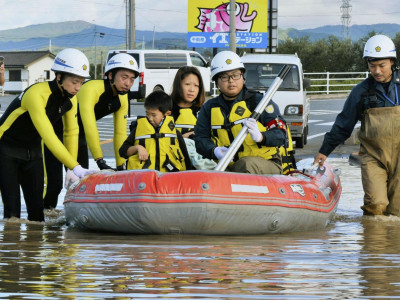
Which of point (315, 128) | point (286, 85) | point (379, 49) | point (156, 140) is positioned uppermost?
point (379, 49)

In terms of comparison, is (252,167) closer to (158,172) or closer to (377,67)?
(158,172)

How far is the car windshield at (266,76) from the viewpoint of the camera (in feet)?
73.2

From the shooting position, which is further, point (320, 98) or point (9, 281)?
point (320, 98)

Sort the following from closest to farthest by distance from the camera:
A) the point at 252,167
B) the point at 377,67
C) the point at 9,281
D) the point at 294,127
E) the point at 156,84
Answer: the point at 9,281, the point at 252,167, the point at 377,67, the point at 294,127, the point at 156,84

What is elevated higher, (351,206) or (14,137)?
(14,137)

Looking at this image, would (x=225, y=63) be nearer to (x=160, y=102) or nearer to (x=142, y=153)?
(x=160, y=102)

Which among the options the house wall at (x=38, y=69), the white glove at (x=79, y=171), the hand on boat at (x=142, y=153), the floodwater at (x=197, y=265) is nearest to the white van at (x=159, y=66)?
the hand on boat at (x=142, y=153)

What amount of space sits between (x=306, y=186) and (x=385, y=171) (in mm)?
1467

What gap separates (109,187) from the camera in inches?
360

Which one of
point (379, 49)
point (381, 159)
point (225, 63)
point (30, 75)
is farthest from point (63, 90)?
point (30, 75)

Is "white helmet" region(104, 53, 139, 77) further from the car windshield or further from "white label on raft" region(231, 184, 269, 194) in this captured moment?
the car windshield

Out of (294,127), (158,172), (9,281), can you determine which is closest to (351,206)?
(158,172)

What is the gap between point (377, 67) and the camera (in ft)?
34.6

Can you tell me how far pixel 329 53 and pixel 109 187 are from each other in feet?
270
